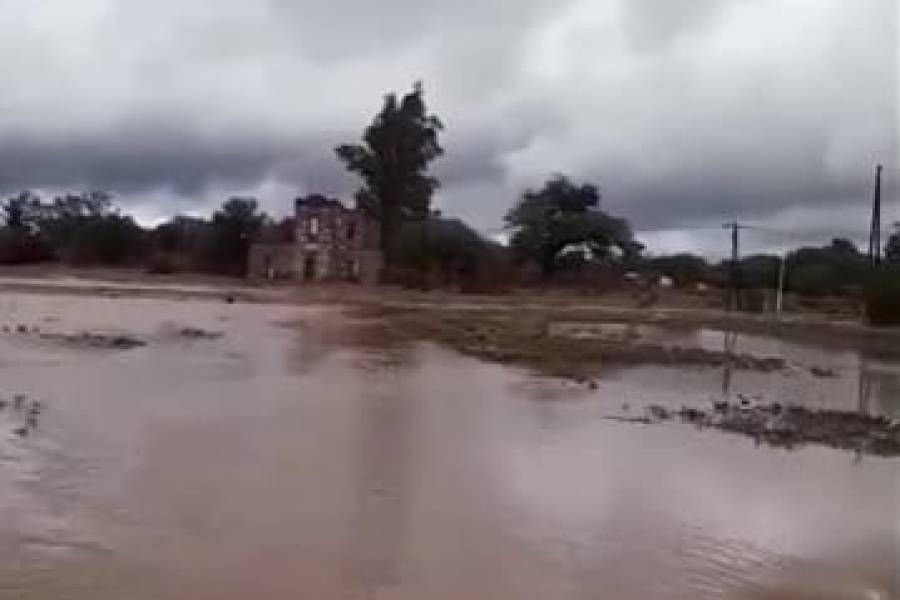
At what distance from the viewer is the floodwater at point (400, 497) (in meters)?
8.41

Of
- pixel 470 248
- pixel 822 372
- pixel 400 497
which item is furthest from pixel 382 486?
pixel 470 248

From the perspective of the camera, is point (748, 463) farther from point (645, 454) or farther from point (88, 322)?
point (88, 322)

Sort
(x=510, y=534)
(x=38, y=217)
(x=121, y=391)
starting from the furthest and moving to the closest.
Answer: (x=38, y=217), (x=121, y=391), (x=510, y=534)

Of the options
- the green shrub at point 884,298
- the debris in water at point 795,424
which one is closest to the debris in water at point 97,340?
the debris in water at point 795,424

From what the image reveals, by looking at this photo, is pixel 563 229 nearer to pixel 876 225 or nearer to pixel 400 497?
pixel 876 225

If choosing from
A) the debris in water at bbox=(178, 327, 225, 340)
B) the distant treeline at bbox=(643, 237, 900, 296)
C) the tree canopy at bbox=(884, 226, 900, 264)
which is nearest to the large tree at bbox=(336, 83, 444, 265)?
the distant treeline at bbox=(643, 237, 900, 296)

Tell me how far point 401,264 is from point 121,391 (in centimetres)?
5746

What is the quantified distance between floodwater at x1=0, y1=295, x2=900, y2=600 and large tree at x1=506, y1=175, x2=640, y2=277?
59.6 m

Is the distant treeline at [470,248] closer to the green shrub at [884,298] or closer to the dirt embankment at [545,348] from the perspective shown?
the green shrub at [884,298]

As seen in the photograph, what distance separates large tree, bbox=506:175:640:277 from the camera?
8094 cm

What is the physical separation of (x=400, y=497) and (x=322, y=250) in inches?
2640

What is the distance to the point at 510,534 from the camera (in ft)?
32.3

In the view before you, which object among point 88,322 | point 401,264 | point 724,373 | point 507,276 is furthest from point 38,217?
point 724,373

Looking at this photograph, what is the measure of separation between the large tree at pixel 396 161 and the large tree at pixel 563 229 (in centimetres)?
820
